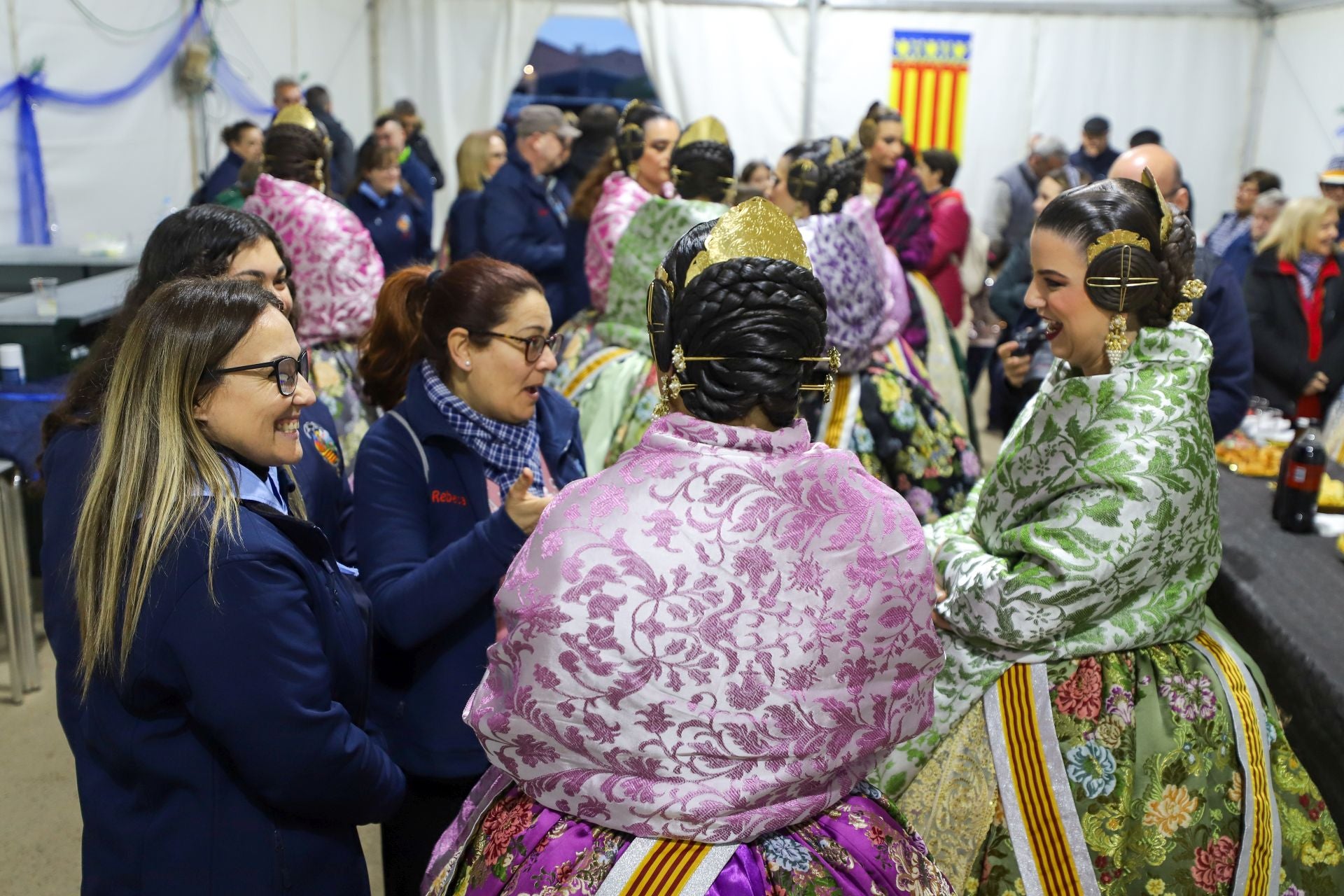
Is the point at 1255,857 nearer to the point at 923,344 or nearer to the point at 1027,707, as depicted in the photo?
the point at 1027,707

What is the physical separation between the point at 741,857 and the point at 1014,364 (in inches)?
80.5

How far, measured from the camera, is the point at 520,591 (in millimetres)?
1384

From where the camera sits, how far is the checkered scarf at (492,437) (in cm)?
212

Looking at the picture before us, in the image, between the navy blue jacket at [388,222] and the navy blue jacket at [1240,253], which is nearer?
the navy blue jacket at [388,222]

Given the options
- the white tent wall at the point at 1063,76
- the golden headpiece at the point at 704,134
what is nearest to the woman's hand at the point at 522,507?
the golden headpiece at the point at 704,134

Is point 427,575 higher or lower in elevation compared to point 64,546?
lower

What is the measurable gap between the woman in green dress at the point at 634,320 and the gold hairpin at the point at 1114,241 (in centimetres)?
170

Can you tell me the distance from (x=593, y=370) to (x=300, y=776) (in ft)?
7.93

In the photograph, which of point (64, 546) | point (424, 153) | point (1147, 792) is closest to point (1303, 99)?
point (424, 153)

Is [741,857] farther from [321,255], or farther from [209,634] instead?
[321,255]

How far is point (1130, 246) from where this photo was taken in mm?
1958

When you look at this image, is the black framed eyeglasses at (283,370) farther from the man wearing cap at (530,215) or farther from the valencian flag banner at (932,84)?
the valencian flag banner at (932,84)

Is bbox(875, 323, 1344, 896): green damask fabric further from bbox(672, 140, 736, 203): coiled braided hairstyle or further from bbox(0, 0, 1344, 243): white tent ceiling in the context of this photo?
bbox(0, 0, 1344, 243): white tent ceiling

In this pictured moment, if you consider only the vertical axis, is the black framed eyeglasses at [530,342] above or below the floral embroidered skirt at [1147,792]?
above
